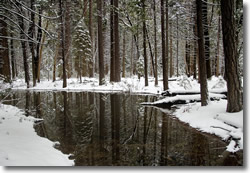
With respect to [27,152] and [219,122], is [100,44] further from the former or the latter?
[27,152]

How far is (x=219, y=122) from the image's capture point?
505cm

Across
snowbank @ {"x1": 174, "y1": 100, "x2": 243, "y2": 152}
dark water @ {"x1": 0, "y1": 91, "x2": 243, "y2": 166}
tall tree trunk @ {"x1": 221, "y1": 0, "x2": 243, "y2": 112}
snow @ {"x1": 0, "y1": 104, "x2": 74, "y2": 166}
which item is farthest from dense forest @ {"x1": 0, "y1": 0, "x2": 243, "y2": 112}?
snow @ {"x1": 0, "y1": 104, "x2": 74, "y2": 166}

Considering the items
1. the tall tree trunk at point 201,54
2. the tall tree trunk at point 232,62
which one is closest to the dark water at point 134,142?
the tall tree trunk at point 232,62

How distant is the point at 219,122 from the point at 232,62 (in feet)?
5.47

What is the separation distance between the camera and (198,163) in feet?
11.3

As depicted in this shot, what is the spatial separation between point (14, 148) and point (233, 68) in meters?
5.54

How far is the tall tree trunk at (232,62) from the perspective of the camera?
16.6 ft

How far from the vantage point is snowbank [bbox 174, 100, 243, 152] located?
407 cm

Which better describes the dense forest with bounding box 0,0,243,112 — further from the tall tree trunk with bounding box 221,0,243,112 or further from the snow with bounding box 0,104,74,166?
the snow with bounding box 0,104,74,166

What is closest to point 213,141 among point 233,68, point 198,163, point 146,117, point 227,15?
point 198,163

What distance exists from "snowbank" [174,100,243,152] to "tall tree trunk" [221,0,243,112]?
39 cm

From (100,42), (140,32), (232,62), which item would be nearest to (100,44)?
(100,42)

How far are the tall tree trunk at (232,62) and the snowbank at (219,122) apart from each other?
39cm

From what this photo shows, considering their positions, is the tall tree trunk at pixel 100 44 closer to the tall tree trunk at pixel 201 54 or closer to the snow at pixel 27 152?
the tall tree trunk at pixel 201 54
